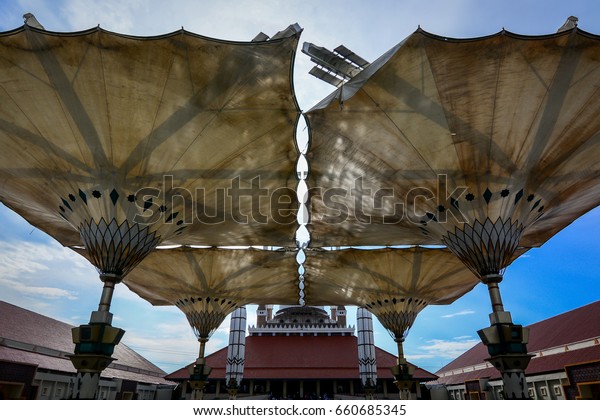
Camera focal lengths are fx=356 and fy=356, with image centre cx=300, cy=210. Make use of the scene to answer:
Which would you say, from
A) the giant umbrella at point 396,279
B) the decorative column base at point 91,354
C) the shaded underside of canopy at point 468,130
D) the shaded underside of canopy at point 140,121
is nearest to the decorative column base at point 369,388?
the giant umbrella at point 396,279

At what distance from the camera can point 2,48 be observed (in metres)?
Result: 8.56

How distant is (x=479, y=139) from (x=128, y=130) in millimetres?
10012

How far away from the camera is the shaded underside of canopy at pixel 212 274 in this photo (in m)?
19.0

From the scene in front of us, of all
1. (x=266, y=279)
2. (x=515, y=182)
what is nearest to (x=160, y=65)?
(x=515, y=182)

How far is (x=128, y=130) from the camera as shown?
9.98 metres

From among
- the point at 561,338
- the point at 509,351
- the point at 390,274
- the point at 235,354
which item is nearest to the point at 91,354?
the point at 509,351

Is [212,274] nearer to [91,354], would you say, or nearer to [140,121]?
[91,354]

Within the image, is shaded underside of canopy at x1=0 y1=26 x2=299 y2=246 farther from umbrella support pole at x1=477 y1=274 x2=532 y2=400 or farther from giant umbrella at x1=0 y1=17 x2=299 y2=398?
umbrella support pole at x1=477 y1=274 x2=532 y2=400

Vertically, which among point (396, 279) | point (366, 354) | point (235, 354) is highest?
point (396, 279)

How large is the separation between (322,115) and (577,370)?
1409 centimetres

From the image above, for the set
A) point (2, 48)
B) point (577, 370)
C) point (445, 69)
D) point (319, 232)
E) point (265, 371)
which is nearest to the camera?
point (2, 48)

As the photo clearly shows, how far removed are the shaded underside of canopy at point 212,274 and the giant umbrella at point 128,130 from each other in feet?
23.2
